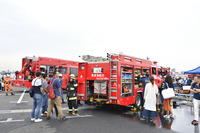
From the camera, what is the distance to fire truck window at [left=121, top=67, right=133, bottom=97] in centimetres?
768

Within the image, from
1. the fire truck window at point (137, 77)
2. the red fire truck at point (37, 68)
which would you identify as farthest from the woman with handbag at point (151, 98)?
the red fire truck at point (37, 68)

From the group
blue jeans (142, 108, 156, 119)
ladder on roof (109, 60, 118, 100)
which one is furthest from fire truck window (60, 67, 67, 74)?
blue jeans (142, 108, 156, 119)

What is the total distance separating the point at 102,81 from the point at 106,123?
2.38m

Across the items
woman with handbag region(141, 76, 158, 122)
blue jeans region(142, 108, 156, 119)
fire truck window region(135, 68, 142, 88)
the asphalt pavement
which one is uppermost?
fire truck window region(135, 68, 142, 88)

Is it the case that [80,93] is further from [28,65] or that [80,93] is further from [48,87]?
[28,65]

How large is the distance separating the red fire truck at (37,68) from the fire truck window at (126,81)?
915 centimetres

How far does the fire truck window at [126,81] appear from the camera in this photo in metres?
7.68

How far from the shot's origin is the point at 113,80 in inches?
289

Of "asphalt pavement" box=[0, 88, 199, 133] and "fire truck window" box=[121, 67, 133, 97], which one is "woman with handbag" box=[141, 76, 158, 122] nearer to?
"asphalt pavement" box=[0, 88, 199, 133]

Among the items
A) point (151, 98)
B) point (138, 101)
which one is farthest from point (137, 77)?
point (151, 98)

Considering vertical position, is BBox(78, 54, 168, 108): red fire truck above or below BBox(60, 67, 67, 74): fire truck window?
below

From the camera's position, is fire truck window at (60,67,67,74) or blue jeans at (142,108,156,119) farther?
fire truck window at (60,67,67,74)

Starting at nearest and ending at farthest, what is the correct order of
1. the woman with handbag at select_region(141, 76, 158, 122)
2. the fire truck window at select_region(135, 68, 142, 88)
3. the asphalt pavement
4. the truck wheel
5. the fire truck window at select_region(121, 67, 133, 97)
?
1. the asphalt pavement
2. the woman with handbag at select_region(141, 76, 158, 122)
3. the fire truck window at select_region(121, 67, 133, 97)
4. the truck wheel
5. the fire truck window at select_region(135, 68, 142, 88)

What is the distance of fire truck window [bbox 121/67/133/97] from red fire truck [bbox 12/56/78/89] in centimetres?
915
